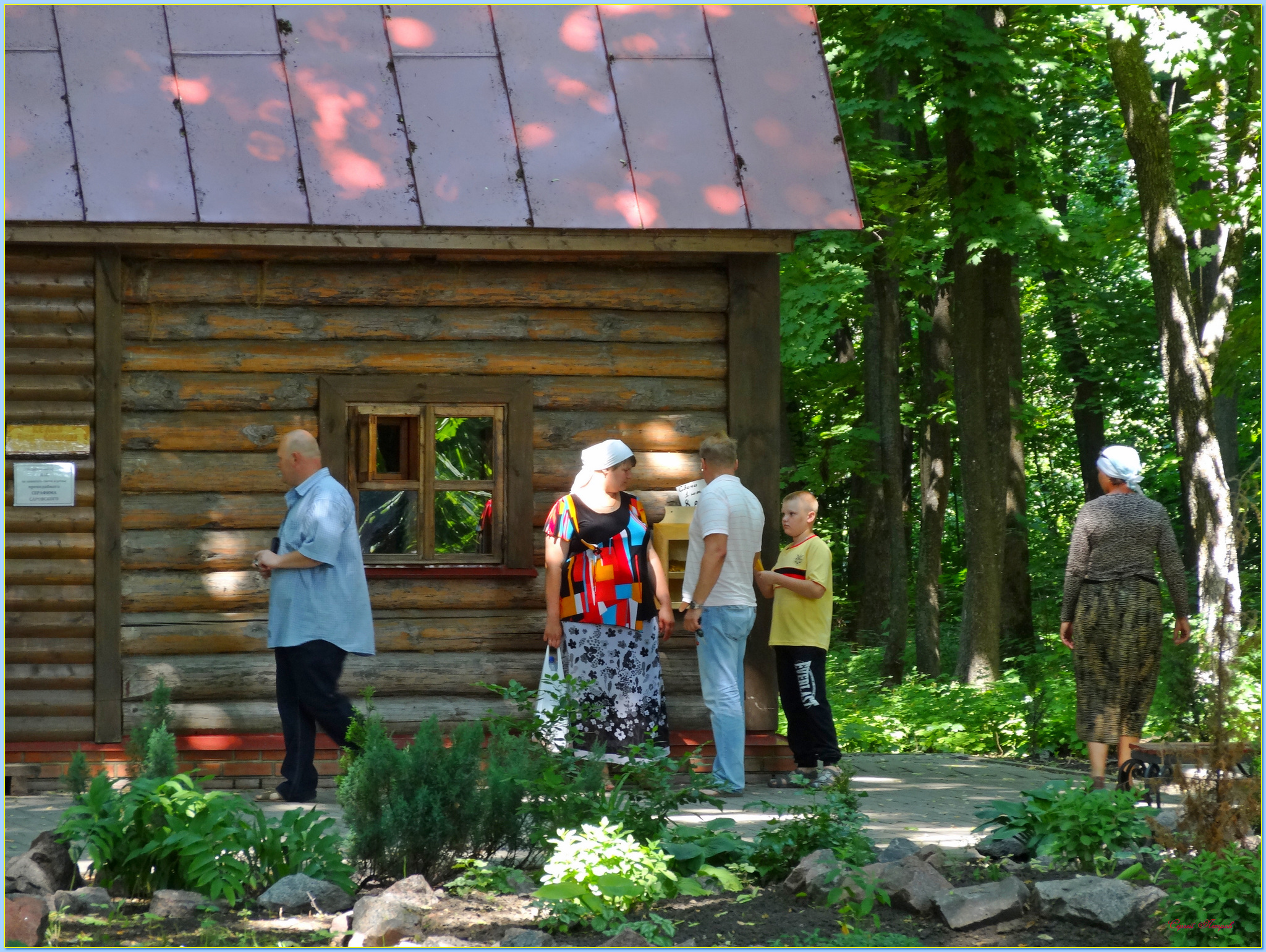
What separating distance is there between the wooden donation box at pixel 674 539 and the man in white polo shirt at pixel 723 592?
0.44 metres

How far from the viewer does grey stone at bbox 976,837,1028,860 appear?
5238 millimetres

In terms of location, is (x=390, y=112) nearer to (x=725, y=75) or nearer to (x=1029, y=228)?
(x=725, y=75)

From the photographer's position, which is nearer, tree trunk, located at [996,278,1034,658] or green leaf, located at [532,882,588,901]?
green leaf, located at [532,882,588,901]

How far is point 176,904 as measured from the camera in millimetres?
4535

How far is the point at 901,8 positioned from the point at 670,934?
9703 mm

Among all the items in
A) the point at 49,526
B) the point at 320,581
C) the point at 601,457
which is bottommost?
the point at 320,581

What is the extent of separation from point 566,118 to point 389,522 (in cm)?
265

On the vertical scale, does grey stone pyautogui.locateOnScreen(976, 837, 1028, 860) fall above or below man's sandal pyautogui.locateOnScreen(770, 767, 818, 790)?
above

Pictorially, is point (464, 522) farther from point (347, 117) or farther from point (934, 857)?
point (934, 857)

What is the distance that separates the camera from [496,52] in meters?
7.85

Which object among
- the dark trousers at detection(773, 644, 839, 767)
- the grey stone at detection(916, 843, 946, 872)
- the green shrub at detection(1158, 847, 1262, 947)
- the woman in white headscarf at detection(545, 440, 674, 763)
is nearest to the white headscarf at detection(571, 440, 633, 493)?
the woman in white headscarf at detection(545, 440, 674, 763)

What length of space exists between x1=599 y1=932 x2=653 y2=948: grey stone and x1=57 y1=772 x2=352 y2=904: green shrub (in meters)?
1.12

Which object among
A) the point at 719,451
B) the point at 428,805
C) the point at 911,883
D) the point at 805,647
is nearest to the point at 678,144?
the point at 719,451

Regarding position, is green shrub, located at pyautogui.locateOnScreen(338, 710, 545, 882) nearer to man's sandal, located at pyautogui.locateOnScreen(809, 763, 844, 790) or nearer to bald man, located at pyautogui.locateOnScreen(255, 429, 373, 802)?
bald man, located at pyautogui.locateOnScreen(255, 429, 373, 802)
